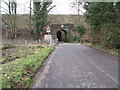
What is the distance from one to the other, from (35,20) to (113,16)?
18.3 metres

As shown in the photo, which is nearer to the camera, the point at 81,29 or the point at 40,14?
the point at 40,14

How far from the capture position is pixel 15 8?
2575cm

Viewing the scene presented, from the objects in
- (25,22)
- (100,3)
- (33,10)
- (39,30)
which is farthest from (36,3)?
(100,3)

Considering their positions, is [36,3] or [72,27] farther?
[72,27]

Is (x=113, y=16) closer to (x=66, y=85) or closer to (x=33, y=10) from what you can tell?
(x=66, y=85)

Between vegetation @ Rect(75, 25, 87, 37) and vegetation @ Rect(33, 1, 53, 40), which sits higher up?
vegetation @ Rect(33, 1, 53, 40)

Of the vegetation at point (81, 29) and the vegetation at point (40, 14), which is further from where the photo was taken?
the vegetation at point (81, 29)

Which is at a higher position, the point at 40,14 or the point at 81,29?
the point at 40,14

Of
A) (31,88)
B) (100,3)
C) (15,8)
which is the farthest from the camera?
(15,8)

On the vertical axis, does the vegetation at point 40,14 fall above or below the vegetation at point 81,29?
above

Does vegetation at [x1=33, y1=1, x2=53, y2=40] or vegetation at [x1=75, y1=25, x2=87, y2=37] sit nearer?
vegetation at [x1=33, y1=1, x2=53, y2=40]

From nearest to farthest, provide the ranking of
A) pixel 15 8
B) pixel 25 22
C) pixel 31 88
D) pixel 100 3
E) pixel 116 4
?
pixel 31 88 → pixel 116 4 → pixel 100 3 → pixel 15 8 → pixel 25 22

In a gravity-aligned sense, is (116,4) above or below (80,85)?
above

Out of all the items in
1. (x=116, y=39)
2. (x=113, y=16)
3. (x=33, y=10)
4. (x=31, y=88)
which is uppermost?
(x=33, y=10)
